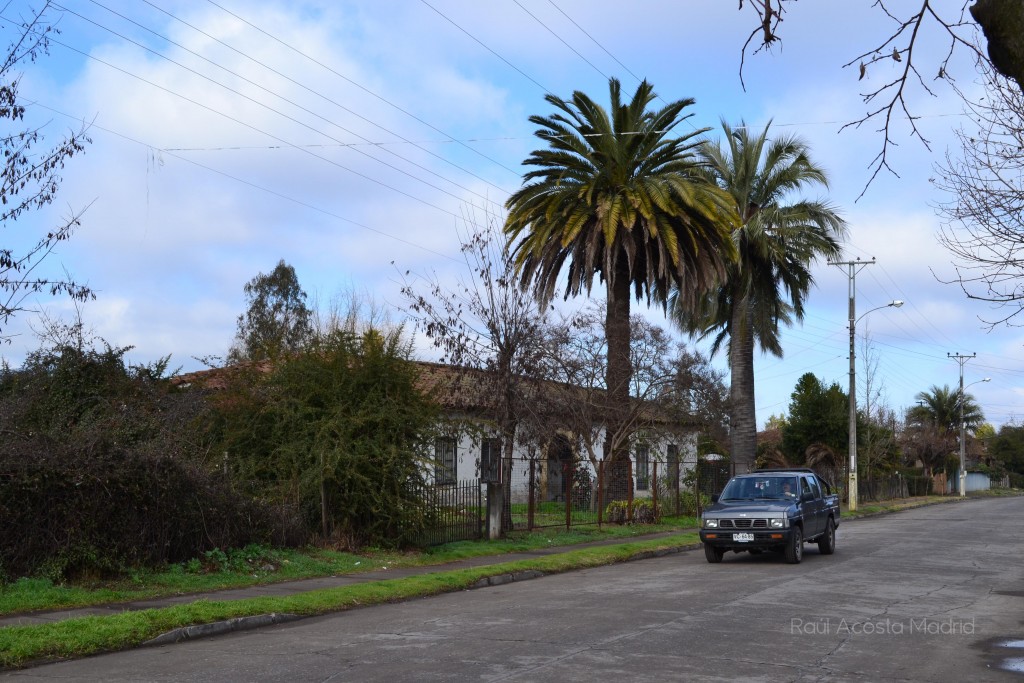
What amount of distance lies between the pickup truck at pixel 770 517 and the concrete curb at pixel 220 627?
879 centimetres

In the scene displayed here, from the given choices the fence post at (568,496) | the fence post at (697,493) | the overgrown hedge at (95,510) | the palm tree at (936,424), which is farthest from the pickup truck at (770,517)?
the palm tree at (936,424)

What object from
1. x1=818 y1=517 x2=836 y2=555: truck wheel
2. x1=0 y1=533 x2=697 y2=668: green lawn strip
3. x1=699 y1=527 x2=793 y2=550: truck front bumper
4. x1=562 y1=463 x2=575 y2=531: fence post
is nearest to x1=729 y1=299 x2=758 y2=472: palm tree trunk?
x1=562 y1=463 x2=575 y2=531: fence post

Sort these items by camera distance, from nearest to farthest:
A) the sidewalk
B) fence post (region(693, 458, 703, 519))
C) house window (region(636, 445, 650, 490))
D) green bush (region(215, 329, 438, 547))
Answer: the sidewalk < green bush (region(215, 329, 438, 547)) < fence post (region(693, 458, 703, 519)) < house window (region(636, 445, 650, 490))

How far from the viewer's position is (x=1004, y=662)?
892cm

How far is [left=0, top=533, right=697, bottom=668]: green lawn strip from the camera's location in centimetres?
934

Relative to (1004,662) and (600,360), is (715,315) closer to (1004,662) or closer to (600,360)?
(600,360)

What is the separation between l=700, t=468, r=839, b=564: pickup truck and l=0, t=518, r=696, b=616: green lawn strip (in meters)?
4.71

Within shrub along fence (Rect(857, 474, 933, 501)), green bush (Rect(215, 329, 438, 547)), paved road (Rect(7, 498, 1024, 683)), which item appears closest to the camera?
paved road (Rect(7, 498, 1024, 683))

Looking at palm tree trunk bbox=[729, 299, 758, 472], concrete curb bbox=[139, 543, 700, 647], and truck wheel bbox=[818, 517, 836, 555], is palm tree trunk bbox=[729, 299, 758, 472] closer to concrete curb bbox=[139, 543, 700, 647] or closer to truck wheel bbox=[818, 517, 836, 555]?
truck wheel bbox=[818, 517, 836, 555]

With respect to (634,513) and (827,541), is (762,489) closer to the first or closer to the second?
(827,541)

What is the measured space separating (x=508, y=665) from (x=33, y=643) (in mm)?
4668

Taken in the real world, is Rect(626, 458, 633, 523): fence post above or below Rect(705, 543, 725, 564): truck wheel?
above

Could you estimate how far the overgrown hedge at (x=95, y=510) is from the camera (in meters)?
13.0

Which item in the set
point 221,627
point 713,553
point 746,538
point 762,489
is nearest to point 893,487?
point 762,489
